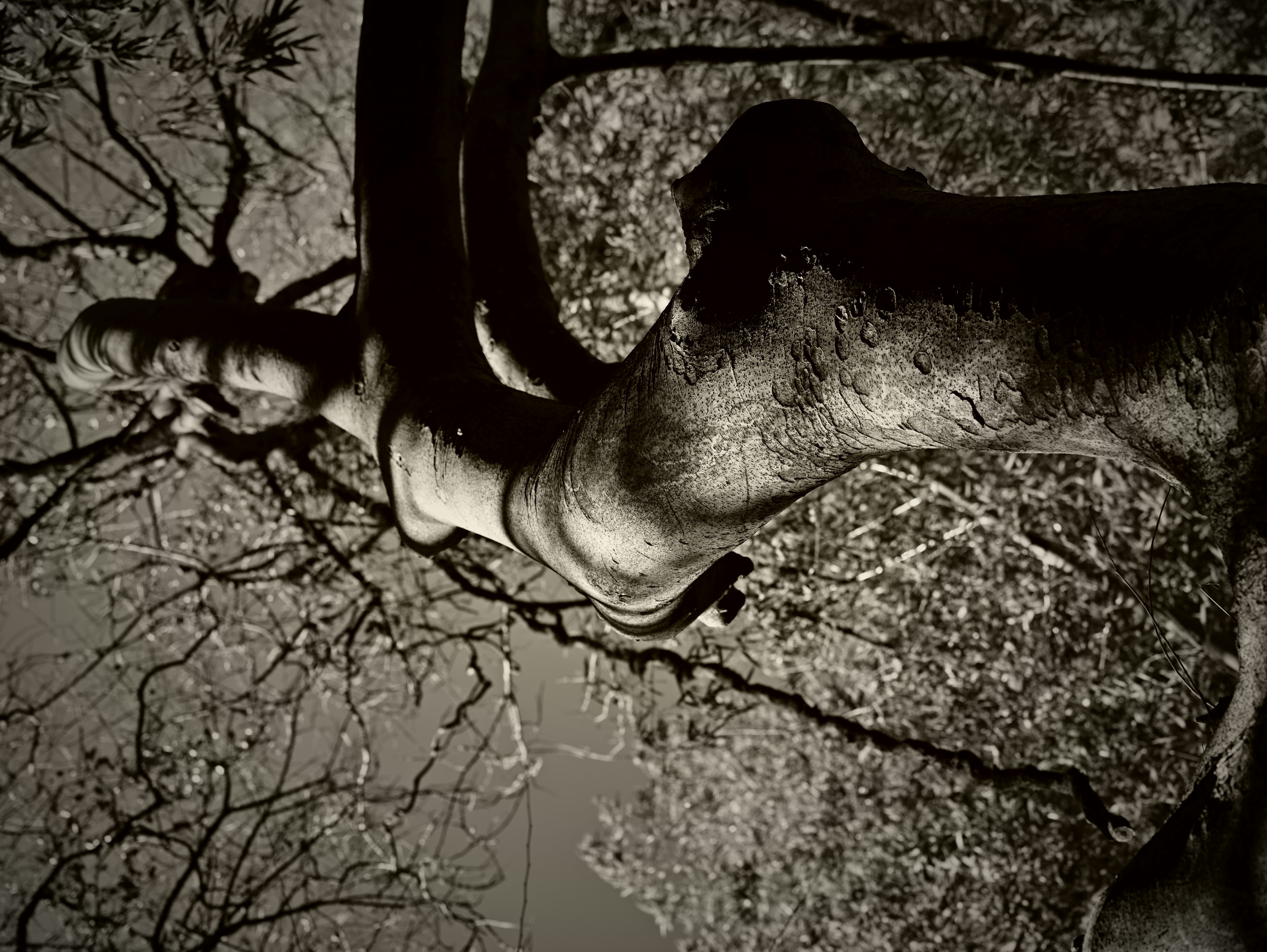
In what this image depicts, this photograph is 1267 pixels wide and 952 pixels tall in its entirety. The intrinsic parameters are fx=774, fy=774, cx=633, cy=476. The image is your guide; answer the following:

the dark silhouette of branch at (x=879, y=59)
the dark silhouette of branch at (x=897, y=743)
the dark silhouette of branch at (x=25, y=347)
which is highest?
the dark silhouette of branch at (x=25, y=347)

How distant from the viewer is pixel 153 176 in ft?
14.4

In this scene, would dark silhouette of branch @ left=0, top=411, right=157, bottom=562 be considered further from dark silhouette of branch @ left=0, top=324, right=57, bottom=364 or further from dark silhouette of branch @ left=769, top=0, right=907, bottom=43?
dark silhouette of branch @ left=769, top=0, right=907, bottom=43

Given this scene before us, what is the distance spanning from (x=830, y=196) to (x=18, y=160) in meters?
8.20

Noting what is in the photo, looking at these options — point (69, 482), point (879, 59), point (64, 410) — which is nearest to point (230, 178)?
point (64, 410)

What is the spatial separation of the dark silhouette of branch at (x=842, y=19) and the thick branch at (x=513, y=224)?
228 centimetres

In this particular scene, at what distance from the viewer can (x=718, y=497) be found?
4.66 feet

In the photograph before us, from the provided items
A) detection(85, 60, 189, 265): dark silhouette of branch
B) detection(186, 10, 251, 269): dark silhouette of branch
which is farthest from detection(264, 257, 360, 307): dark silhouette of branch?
detection(85, 60, 189, 265): dark silhouette of branch

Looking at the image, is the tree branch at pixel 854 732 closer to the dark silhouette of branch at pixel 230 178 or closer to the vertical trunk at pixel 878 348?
the vertical trunk at pixel 878 348

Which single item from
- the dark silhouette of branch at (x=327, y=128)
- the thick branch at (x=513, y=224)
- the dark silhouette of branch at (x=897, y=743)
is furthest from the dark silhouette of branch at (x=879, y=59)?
the dark silhouette of branch at (x=327, y=128)

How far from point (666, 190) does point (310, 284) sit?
2.91 m

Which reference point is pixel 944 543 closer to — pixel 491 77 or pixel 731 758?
pixel 731 758

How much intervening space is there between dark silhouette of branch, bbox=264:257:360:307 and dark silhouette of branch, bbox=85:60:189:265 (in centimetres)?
66

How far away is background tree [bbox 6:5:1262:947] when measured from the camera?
602cm

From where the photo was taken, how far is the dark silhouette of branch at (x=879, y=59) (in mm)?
3131
